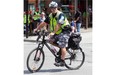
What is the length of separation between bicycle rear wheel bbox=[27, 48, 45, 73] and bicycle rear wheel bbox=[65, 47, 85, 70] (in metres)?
0.70

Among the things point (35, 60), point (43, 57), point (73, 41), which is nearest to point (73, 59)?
point (73, 41)

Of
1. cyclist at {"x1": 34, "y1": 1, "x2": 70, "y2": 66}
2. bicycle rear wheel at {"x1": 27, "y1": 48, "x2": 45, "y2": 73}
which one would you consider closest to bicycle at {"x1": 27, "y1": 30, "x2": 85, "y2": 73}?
bicycle rear wheel at {"x1": 27, "y1": 48, "x2": 45, "y2": 73}

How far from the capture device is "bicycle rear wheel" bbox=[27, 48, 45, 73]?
8.23 metres

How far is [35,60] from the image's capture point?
8.34m

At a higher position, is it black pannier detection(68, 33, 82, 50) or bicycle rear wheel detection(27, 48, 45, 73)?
black pannier detection(68, 33, 82, 50)

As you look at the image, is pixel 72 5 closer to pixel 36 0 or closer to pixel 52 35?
pixel 36 0

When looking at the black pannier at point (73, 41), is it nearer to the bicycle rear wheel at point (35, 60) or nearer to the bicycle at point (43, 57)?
the bicycle at point (43, 57)

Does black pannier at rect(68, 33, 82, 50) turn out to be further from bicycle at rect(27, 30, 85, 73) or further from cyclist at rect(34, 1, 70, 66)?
cyclist at rect(34, 1, 70, 66)

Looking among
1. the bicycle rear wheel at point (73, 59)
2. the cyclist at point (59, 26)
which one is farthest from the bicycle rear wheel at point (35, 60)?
the bicycle rear wheel at point (73, 59)

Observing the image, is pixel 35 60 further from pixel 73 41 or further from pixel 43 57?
pixel 73 41
